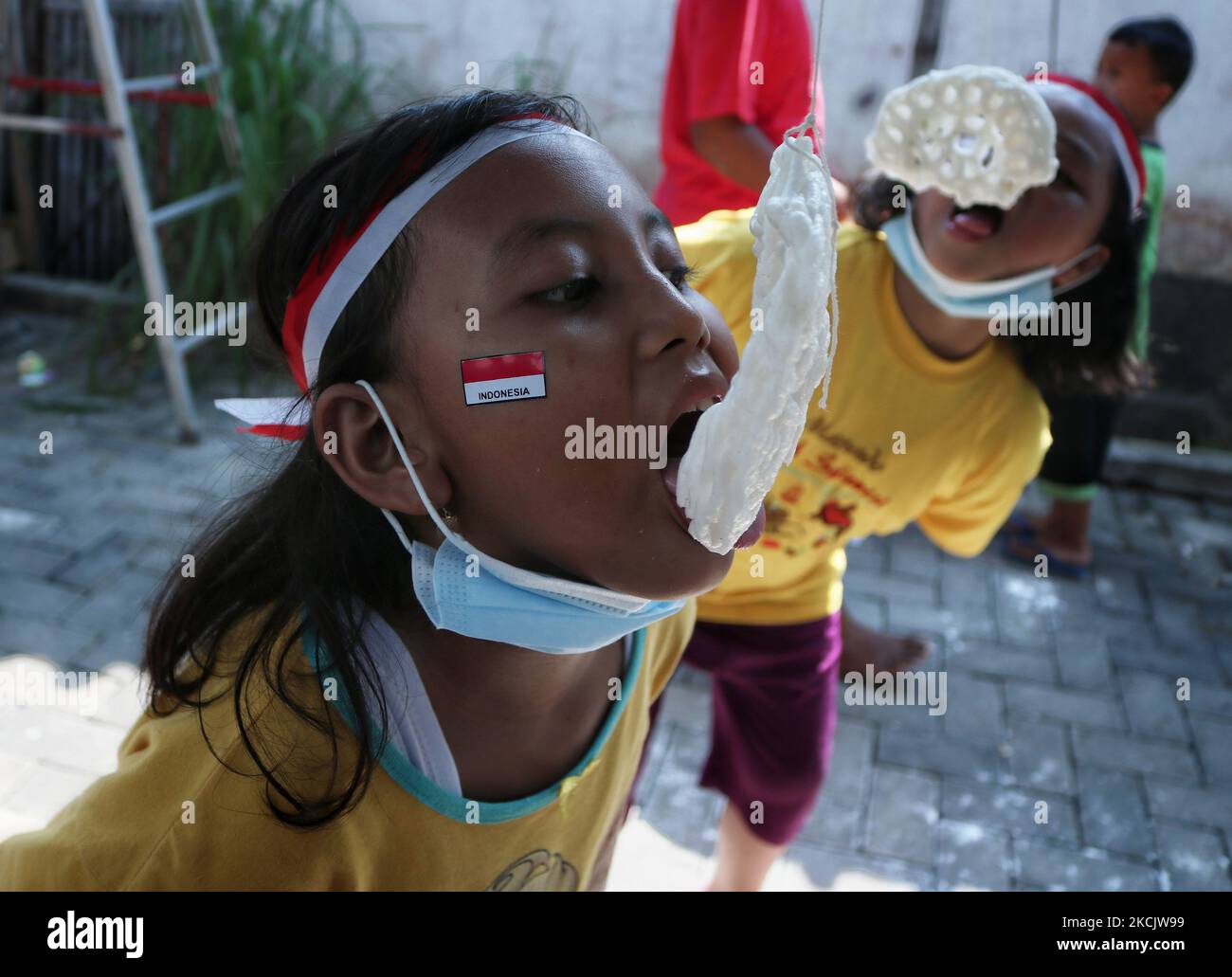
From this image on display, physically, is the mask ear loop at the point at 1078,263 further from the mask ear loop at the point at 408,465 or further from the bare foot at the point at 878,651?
the mask ear loop at the point at 408,465

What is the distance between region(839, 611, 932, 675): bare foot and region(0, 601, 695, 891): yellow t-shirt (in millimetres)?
1211

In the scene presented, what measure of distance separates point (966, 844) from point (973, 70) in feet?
6.17

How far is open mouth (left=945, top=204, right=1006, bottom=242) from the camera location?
1902 mm

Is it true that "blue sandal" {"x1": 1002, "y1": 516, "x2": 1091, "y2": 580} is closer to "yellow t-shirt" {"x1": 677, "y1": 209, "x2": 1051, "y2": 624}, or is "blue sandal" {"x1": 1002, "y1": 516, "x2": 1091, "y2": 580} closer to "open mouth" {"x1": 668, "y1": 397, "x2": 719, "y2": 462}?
"yellow t-shirt" {"x1": 677, "y1": 209, "x2": 1051, "y2": 624}

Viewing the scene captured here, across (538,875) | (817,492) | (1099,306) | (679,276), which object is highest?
(679,276)

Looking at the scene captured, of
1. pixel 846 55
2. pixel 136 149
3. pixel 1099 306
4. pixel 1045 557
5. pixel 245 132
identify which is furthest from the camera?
pixel 846 55

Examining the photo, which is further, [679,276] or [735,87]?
[735,87]

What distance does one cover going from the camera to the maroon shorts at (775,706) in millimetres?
2090

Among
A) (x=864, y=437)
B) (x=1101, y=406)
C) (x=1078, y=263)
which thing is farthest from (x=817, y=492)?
(x=1101, y=406)

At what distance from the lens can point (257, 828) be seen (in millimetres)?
1077

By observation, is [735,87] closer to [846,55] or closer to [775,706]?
[775,706]

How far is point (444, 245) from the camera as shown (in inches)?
43.3

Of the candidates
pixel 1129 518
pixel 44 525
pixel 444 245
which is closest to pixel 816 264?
pixel 444 245

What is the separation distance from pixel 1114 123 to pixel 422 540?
1.54m
